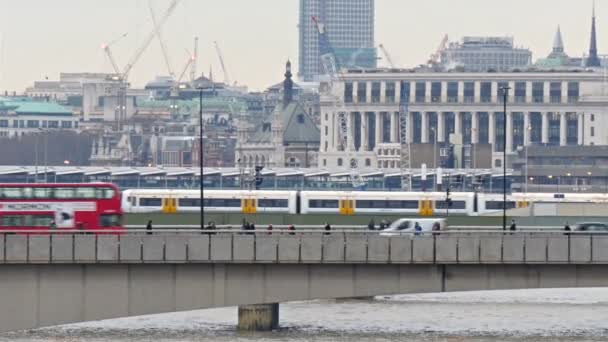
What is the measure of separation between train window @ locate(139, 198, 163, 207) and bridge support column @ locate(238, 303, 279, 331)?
6122 cm

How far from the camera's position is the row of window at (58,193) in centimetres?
10594

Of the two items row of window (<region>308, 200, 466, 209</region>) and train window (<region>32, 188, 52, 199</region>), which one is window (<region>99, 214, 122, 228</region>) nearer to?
train window (<region>32, 188, 52, 199</region>)

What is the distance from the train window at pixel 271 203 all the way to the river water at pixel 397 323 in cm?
3879

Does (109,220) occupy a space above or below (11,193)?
below

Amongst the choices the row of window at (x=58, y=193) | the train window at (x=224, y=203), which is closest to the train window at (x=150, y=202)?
the train window at (x=224, y=203)

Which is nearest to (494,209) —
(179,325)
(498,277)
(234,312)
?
(234,312)

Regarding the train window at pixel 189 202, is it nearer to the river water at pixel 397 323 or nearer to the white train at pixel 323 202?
the white train at pixel 323 202

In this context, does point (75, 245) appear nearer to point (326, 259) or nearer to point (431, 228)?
point (326, 259)

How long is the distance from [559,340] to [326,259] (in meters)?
13.9

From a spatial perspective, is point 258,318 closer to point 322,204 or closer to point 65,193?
point 65,193

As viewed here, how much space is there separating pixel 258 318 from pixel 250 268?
13869 mm

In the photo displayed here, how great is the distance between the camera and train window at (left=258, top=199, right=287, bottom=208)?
532ft

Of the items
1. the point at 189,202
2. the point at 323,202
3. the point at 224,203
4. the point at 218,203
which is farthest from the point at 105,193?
the point at 224,203

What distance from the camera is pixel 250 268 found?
8581cm
